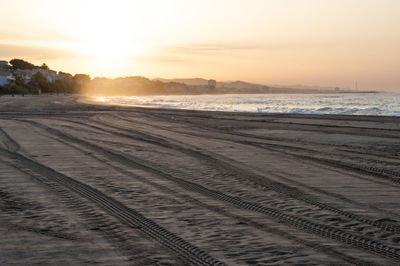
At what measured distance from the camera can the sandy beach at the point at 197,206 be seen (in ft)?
12.8

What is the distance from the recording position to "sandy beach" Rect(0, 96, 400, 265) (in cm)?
391

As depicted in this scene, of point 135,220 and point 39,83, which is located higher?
point 39,83

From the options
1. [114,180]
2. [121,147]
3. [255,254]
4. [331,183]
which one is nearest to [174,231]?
[255,254]

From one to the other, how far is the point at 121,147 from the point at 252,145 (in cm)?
387

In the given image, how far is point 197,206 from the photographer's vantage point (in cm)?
557

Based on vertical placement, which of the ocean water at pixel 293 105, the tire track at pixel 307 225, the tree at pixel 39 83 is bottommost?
the tire track at pixel 307 225

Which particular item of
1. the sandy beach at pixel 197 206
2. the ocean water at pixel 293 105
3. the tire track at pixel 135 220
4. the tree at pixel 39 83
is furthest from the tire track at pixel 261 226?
the tree at pixel 39 83

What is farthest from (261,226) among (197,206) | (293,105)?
(293,105)

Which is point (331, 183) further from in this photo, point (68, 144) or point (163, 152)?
point (68, 144)

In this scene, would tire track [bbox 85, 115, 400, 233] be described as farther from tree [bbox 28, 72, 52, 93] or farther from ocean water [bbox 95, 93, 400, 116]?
tree [bbox 28, 72, 52, 93]

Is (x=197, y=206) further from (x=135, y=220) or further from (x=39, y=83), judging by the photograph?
(x=39, y=83)

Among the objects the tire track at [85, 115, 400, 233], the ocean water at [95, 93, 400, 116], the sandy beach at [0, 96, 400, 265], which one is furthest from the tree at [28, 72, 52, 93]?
the sandy beach at [0, 96, 400, 265]

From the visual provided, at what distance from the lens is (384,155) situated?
10602 mm

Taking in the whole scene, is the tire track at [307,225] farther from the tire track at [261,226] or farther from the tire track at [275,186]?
the tire track at [275,186]
